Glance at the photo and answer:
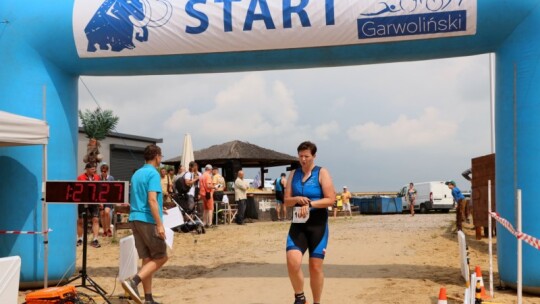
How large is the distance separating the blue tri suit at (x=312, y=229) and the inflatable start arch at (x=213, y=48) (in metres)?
2.42

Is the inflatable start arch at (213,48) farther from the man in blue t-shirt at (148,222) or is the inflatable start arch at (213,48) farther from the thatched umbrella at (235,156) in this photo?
the thatched umbrella at (235,156)

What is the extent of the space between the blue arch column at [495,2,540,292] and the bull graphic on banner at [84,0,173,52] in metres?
4.34

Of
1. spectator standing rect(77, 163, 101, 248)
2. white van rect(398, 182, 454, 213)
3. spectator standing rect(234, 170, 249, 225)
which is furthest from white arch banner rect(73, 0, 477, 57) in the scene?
white van rect(398, 182, 454, 213)

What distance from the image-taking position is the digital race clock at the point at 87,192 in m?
6.44

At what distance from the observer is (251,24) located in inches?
295

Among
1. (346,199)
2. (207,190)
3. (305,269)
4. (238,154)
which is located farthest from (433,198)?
(305,269)

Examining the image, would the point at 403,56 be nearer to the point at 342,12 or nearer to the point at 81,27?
the point at 342,12

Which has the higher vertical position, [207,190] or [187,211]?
[207,190]

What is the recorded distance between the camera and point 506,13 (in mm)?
6871

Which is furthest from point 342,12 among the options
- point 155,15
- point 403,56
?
point 155,15

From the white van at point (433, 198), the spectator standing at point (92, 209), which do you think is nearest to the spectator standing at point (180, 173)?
the spectator standing at point (92, 209)

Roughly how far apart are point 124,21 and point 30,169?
2310 millimetres

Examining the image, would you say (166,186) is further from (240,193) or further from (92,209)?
(240,193)

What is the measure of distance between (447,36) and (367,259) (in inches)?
165
